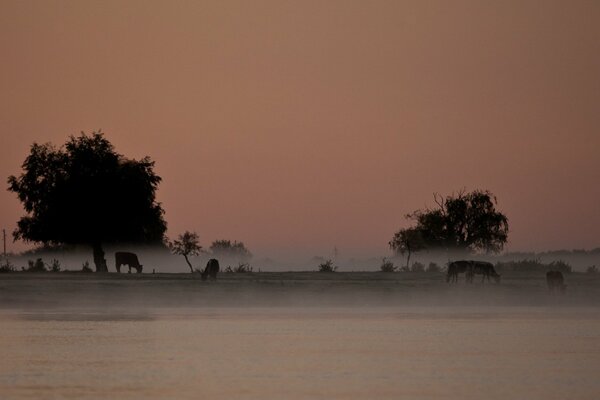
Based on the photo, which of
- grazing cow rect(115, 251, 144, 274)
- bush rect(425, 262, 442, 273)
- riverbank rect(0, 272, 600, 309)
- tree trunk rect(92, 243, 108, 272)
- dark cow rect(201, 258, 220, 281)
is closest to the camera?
riverbank rect(0, 272, 600, 309)

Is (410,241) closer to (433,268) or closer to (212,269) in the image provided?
(433,268)

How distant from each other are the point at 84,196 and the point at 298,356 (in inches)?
1876

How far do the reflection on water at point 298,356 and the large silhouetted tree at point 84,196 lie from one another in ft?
78.9

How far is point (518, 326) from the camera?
59.2 m

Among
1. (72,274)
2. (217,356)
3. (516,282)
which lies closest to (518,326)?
(217,356)

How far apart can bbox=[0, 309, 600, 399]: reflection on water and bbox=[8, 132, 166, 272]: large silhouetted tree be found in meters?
24.0

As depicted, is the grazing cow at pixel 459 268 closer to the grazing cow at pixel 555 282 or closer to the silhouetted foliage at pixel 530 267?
the grazing cow at pixel 555 282

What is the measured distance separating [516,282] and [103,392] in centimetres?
5028

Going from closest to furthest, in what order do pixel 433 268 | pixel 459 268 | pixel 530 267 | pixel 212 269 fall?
pixel 212 269 → pixel 459 268 → pixel 433 268 → pixel 530 267

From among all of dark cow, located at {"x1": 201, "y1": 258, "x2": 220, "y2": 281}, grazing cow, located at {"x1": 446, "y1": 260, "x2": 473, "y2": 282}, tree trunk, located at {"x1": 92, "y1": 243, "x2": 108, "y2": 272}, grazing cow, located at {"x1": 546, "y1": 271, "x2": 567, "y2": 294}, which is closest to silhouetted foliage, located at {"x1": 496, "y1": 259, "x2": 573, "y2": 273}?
grazing cow, located at {"x1": 446, "y1": 260, "x2": 473, "y2": 282}

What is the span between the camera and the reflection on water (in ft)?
117

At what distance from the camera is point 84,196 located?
90.4 m

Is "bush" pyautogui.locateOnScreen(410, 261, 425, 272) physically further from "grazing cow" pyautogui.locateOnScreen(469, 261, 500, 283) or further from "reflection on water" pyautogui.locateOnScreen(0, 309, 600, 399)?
"reflection on water" pyautogui.locateOnScreen(0, 309, 600, 399)

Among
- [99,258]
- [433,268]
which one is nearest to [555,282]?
[433,268]
